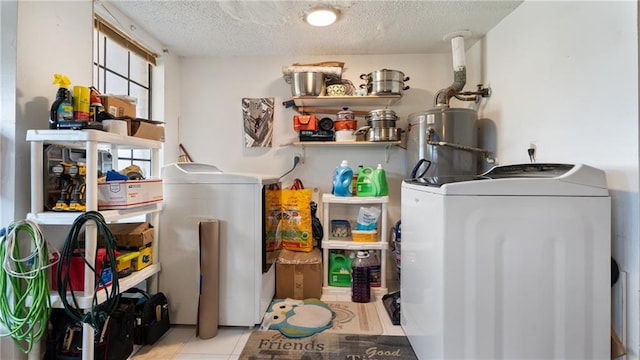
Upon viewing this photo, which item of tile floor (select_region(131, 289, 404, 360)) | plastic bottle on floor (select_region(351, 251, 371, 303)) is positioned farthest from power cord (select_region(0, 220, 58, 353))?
plastic bottle on floor (select_region(351, 251, 371, 303))

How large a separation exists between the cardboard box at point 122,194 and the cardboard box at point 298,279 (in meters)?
1.15

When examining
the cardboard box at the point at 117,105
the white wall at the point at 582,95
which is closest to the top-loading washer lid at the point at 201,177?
the cardboard box at the point at 117,105

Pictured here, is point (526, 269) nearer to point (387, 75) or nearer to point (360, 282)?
point (360, 282)

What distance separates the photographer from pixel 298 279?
7.52ft

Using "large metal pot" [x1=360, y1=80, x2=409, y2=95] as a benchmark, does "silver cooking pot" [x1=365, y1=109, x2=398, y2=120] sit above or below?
below

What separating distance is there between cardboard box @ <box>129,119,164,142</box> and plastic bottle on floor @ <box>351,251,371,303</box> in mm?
1698

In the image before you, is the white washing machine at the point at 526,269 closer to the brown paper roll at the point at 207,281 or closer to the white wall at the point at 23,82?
the brown paper roll at the point at 207,281

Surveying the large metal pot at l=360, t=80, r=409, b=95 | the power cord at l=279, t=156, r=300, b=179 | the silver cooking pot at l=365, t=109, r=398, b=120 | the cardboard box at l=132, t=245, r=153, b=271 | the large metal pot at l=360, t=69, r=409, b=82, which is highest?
the large metal pot at l=360, t=69, r=409, b=82

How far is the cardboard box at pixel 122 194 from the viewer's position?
1402 millimetres

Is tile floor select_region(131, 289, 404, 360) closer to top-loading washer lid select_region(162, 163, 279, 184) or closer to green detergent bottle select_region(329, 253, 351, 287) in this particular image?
green detergent bottle select_region(329, 253, 351, 287)

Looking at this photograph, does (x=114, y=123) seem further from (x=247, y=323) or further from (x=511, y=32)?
(x=511, y=32)

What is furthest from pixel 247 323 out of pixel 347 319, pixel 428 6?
pixel 428 6

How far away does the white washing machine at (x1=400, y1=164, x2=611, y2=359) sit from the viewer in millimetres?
1159

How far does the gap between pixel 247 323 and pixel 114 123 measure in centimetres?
139
